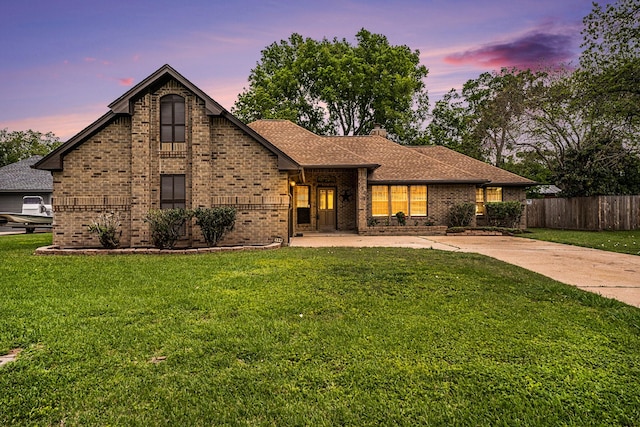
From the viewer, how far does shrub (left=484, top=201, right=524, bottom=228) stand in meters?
18.5

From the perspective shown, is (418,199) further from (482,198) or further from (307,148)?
(307,148)

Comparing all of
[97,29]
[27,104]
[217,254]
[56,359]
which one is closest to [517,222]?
[217,254]

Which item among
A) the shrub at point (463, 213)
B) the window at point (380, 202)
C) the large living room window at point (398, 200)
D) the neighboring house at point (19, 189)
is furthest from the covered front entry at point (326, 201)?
the neighboring house at point (19, 189)

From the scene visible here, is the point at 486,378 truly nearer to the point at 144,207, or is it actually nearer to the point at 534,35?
the point at 144,207

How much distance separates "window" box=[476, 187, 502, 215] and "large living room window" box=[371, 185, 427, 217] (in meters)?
3.89

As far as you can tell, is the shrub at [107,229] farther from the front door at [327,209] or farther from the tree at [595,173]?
the tree at [595,173]

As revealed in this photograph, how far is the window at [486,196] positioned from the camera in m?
20.0

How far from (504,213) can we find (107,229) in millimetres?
18623

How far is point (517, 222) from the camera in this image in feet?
64.2

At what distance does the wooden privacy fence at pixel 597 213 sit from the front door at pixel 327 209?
1450 cm

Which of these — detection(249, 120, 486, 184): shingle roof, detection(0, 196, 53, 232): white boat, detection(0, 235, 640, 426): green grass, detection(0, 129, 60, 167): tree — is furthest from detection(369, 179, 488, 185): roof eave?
detection(0, 129, 60, 167): tree

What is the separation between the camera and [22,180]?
26.6 m

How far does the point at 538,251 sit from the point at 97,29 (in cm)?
1924

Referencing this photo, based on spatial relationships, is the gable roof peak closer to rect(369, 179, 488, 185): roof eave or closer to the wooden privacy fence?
rect(369, 179, 488, 185): roof eave
